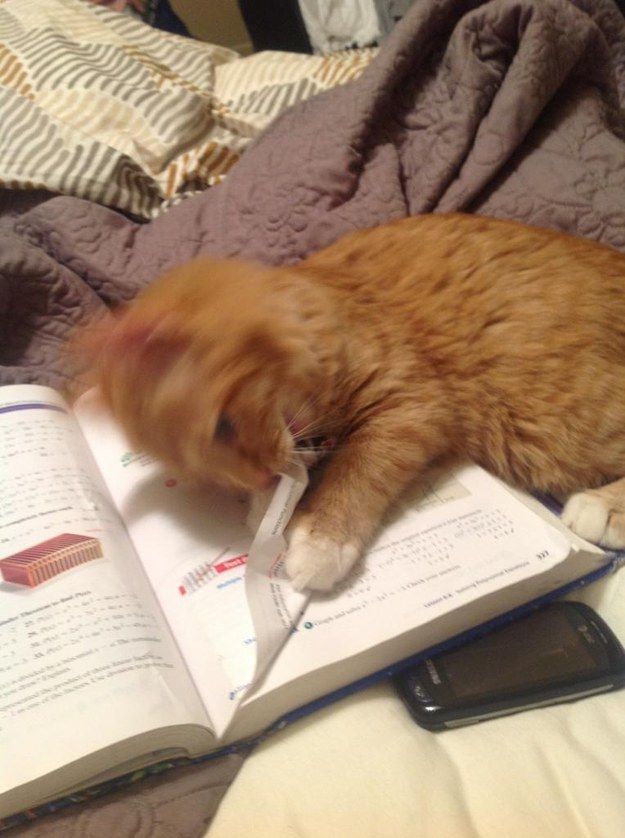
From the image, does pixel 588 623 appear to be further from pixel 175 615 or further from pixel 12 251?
pixel 12 251

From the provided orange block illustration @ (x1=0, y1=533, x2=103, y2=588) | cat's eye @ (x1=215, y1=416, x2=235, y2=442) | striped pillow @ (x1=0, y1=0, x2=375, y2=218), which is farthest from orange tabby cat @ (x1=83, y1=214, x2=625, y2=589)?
striped pillow @ (x1=0, y1=0, x2=375, y2=218)

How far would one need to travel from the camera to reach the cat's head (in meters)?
0.77

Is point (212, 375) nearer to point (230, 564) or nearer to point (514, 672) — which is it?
point (230, 564)

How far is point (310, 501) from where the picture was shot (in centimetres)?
96

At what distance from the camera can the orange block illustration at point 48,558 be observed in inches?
31.1

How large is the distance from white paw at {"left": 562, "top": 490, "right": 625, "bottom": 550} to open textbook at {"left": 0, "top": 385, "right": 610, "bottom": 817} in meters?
0.05

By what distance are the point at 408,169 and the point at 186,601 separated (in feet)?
3.60

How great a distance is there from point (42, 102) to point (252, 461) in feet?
4.15

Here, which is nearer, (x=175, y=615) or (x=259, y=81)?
(x=175, y=615)

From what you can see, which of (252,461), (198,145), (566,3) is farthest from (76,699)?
(566,3)

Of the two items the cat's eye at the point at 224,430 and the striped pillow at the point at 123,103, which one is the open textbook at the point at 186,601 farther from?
the striped pillow at the point at 123,103

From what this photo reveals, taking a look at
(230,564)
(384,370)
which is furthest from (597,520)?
(230,564)

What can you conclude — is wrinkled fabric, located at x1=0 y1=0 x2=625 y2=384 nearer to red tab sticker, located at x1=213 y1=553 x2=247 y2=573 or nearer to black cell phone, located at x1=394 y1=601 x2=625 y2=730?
red tab sticker, located at x1=213 y1=553 x2=247 y2=573

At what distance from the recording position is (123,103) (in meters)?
1.56
